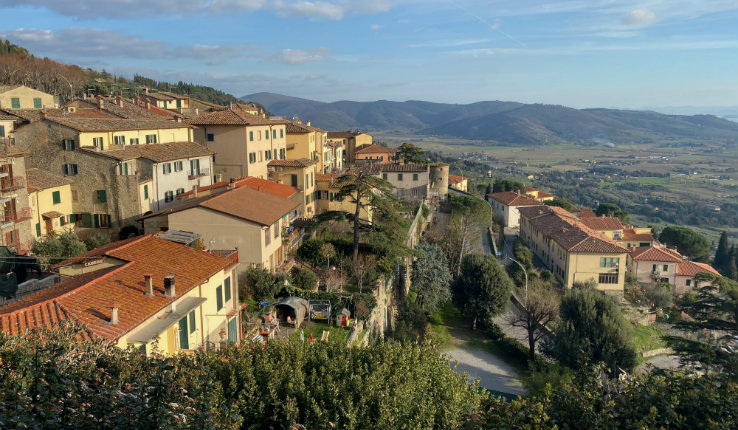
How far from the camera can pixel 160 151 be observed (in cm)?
3166

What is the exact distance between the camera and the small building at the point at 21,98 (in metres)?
47.9

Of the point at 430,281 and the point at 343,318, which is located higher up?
the point at 343,318

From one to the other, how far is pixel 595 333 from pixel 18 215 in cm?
2904

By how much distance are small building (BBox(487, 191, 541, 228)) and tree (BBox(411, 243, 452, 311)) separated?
32339mm

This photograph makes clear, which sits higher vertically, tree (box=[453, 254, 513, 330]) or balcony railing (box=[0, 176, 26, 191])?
balcony railing (box=[0, 176, 26, 191])

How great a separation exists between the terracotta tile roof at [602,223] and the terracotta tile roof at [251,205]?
146 ft

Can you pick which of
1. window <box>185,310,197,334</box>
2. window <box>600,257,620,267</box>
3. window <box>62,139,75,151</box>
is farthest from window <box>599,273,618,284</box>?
window <box>62,139,75,151</box>

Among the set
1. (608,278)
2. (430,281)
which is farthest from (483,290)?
(608,278)

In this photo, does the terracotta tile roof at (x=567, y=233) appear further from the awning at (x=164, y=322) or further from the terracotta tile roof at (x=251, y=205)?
the awning at (x=164, y=322)

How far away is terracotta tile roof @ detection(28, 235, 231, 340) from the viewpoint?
492 inches

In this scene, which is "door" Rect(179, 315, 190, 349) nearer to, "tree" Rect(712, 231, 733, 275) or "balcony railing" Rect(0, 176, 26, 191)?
"balcony railing" Rect(0, 176, 26, 191)

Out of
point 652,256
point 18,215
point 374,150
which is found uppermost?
point 374,150

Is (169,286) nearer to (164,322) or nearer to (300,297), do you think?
(164,322)

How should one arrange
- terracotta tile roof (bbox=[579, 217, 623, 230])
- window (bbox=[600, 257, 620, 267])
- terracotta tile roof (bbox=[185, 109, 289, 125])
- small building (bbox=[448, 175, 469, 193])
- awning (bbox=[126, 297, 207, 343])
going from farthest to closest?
small building (bbox=[448, 175, 469, 193]), terracotta tile roof (bbox=[579, 217, 623, 230]), window (bbox=[600, 257, 620, 267]), terracotta tile roof (bbox=[185, 109, 289, 125]), awning (bbox=[126, 297, 207, 343])
